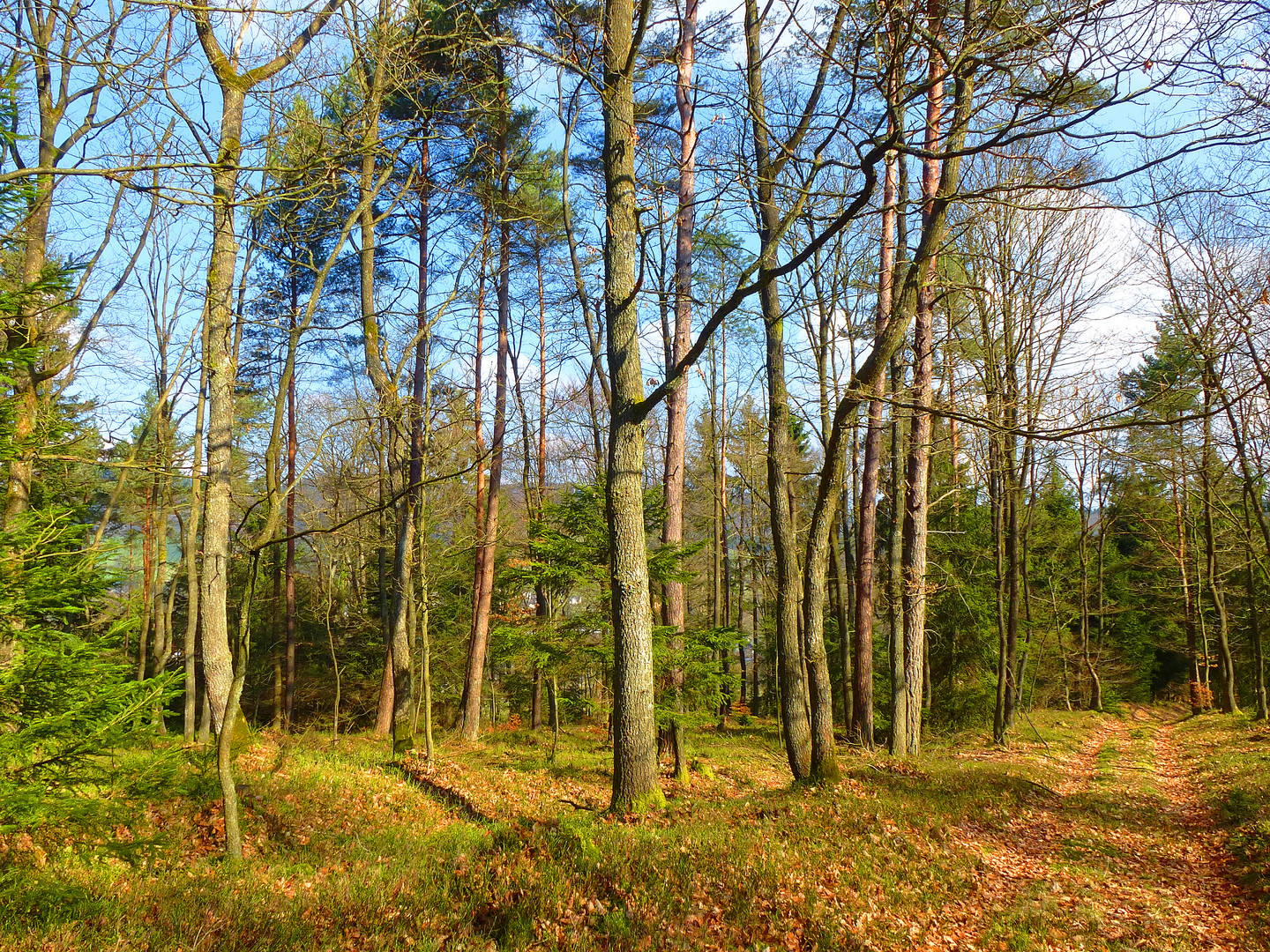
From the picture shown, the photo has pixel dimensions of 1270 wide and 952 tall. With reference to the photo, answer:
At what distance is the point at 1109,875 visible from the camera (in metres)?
6.33

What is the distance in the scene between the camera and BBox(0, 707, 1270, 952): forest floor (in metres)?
3.91

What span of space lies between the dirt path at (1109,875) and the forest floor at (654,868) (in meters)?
0.03

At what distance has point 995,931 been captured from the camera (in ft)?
16.1

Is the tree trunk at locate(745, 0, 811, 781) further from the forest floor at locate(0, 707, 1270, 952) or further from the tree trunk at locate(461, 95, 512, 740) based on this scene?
the tree trunk at locate(461, 95, 512, 740)

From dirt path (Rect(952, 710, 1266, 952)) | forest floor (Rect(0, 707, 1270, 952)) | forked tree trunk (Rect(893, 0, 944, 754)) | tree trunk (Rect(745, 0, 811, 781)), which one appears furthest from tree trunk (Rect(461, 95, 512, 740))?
dirt path (Rect(952, 710, 1266, 952))

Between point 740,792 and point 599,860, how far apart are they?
6248mm

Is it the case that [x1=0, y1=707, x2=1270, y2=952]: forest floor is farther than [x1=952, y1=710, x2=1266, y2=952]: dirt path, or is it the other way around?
[x1=952, y1=710, x2=1266, y2=952]: dirt path

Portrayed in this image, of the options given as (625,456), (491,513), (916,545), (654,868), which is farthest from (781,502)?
(491,513)

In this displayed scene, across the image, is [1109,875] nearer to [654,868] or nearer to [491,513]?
[654,868]

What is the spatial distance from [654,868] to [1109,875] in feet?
15.1

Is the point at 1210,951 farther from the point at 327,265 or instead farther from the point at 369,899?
the point at 327,265

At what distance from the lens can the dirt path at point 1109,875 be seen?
498 cm

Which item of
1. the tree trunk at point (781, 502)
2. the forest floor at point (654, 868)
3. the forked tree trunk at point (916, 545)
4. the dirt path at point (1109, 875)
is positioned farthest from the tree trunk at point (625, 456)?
the forked tree trunk at point (916, 545)

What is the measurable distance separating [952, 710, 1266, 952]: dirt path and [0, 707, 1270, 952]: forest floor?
0.03 m
